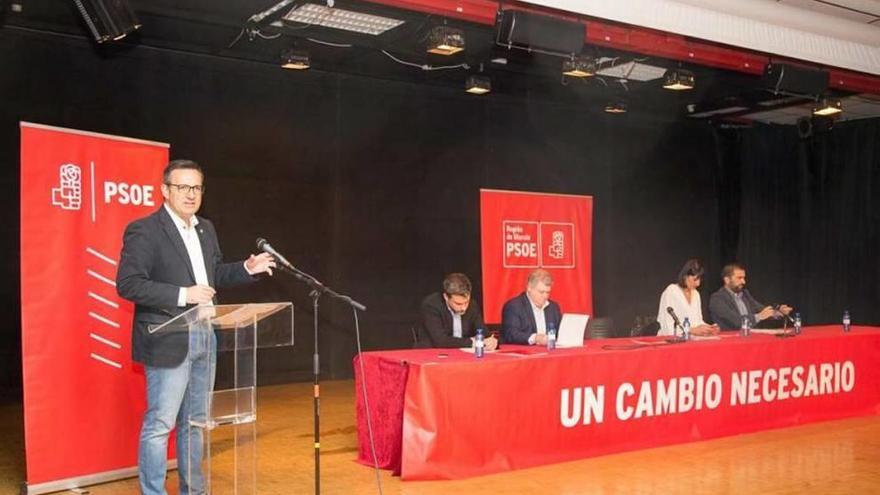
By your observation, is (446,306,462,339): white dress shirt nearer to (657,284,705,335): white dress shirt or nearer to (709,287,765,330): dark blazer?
(657,284,705,335): white dress shirt

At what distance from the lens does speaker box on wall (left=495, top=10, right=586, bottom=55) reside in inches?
230

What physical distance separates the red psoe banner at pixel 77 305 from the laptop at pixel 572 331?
236 centimetres

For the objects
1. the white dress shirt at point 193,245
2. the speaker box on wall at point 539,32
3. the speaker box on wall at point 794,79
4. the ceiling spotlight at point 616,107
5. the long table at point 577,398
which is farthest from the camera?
the ceiling spotlight at point 616,107

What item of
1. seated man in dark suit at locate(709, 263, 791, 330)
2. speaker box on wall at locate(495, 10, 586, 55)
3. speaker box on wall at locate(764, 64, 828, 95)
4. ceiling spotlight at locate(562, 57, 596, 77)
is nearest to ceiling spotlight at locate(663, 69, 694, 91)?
speaker box on wall at locate(764, 64, 828, 95)

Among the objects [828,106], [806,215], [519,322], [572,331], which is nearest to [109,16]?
[519,322]

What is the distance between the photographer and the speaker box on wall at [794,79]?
7.38m

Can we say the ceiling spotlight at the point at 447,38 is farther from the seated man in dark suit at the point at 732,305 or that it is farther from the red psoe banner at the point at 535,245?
the seated man in dark suit at the point at 732,305

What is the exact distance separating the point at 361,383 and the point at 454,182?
4559 millimetres

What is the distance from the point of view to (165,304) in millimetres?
3346

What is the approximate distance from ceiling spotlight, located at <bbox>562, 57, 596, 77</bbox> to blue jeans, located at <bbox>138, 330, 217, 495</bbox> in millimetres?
4509

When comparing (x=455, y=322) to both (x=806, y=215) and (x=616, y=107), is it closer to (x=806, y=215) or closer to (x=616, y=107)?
(x=616, y=107)

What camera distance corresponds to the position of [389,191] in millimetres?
8539

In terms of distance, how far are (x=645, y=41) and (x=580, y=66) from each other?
55cm

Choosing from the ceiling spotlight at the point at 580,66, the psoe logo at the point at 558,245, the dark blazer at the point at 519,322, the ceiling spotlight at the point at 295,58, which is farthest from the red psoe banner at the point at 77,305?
the psoe logo at the point at 558,245
